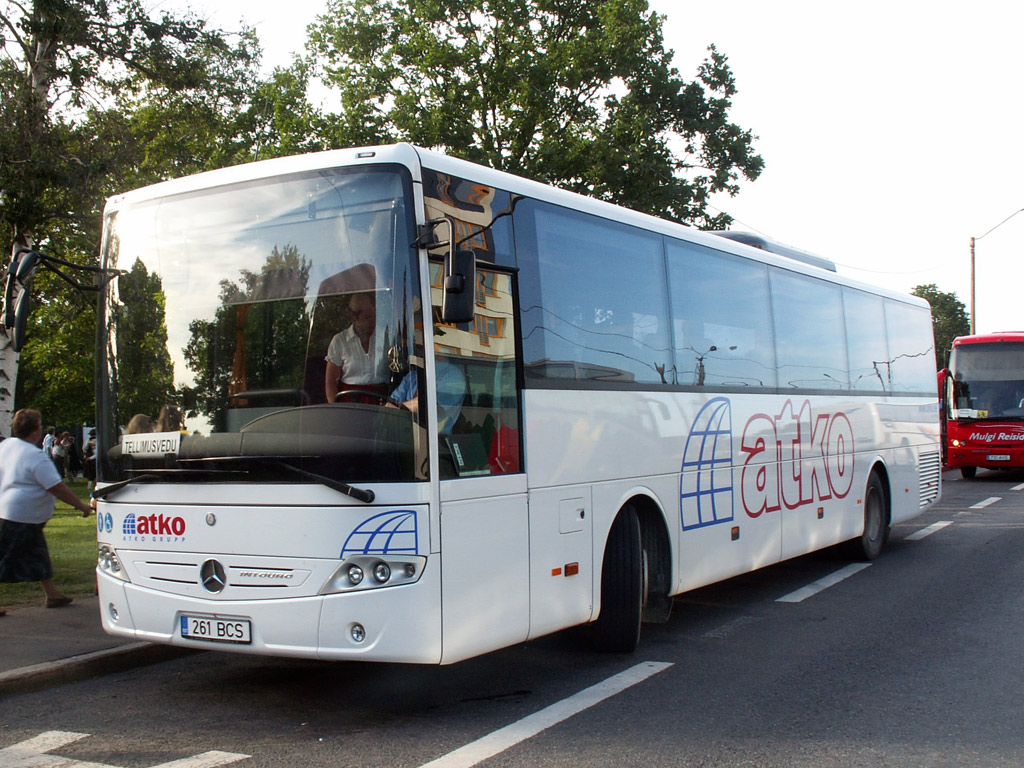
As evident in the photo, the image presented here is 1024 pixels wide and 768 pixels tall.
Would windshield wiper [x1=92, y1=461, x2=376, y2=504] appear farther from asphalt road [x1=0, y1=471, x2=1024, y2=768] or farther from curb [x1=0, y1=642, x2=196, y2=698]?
curb [x1=0, y1=642, x2=196, y2=698]

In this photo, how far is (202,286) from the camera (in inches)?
240

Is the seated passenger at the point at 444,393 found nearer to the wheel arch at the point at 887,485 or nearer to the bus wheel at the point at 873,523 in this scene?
the bus wheel at the point at 873,523

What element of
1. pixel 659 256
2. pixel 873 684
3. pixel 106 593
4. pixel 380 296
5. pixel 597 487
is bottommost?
pixel 873 684

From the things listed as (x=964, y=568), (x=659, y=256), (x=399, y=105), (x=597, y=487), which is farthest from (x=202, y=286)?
(x=399, y=105)

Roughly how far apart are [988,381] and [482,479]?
23.2m

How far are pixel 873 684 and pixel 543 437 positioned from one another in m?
2.46

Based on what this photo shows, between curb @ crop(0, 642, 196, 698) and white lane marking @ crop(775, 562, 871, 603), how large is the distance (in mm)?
5153

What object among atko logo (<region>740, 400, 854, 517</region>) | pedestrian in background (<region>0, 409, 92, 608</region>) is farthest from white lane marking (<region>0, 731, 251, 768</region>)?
atko logo (<region>740, 400, 854, 517</region>)

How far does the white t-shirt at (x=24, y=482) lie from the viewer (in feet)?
28.0

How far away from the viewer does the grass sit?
9.46 meters

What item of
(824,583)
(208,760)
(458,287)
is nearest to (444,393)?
(458,287)

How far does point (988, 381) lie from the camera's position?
2608cm

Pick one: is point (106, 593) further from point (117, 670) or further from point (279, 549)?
point (279, 549)

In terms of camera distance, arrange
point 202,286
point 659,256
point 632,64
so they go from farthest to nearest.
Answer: point 632,64 → point 659,256 → point 202,286
